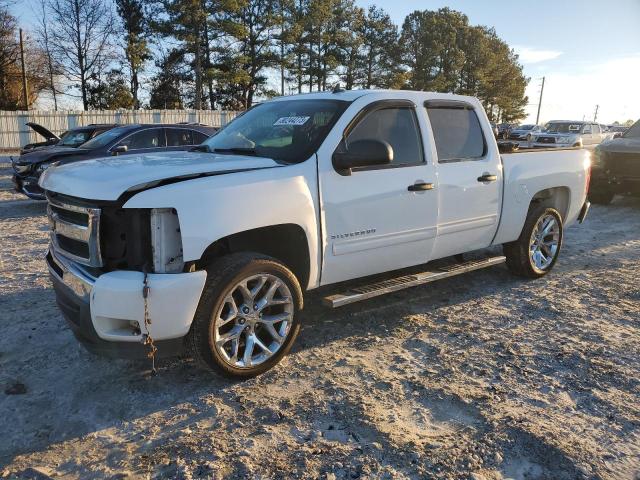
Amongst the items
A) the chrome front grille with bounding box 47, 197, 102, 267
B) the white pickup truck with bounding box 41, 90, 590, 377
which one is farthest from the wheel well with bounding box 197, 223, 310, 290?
the chrome front grille with bounding box 47, 197, 102, 267

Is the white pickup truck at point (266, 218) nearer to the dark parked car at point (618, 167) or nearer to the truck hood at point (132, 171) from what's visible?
the truck hood at point (132, 171)

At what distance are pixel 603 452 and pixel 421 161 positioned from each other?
2.52 m

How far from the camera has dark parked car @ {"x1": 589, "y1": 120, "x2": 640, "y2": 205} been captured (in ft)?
34.0

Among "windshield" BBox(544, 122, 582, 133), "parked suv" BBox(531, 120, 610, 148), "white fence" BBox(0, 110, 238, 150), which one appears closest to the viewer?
"parked suv" BBox(531, 120, 610, 148)

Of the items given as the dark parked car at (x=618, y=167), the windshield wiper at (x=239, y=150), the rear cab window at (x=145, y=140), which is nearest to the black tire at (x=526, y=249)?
the windshield wiper at (x=239, y=150)

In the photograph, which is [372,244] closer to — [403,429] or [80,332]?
[403,429]

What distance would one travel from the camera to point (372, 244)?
13.5ft

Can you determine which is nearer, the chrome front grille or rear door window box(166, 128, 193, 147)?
the chrome front grille

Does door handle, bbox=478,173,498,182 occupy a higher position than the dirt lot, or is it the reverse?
door handle, bbox=478,173,498,182

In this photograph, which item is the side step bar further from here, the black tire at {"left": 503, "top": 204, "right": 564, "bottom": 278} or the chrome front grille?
the chrome front grille

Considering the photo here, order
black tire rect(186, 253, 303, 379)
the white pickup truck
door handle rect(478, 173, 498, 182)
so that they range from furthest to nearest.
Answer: door handle rect(478, 173, 498, 182) < black tire rect(186, 253, 303, 379) < the white pickup truck

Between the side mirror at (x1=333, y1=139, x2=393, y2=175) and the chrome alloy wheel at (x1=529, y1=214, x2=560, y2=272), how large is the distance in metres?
2.73

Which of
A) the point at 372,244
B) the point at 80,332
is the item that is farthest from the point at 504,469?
the point at 80,332

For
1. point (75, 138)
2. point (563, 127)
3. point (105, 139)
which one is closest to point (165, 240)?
point (105, 139)
